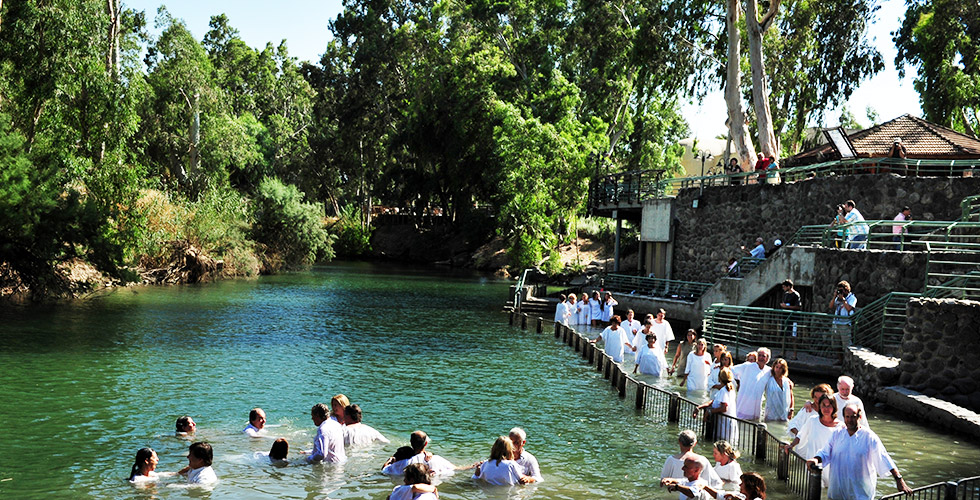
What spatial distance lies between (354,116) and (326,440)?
6921cm

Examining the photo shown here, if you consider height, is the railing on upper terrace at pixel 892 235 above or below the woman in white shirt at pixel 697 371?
above

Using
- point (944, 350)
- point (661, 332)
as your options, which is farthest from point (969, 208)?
point (661, 332)

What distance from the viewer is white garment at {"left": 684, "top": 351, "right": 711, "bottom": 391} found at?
58.9ft

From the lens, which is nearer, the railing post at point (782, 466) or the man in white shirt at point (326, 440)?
the railing post at point (782, 466)

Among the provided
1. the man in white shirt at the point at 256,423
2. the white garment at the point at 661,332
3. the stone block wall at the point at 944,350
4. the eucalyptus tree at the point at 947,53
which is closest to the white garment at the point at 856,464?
the stone block wall at the point at 944,350

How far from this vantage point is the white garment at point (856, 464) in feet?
32.9

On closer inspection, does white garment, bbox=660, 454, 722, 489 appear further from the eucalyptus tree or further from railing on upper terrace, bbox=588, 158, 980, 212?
the eucalyptus tree

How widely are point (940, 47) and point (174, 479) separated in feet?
137

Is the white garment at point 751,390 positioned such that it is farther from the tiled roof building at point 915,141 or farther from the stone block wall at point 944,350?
the tiled roof building at point 915,141

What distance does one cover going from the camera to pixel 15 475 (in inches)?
492

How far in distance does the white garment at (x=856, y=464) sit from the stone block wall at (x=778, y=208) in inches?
733

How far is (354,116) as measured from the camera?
8000cm

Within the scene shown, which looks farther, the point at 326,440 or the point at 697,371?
the point at 697,371

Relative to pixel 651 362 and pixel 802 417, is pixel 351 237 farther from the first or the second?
pixel 802 417
